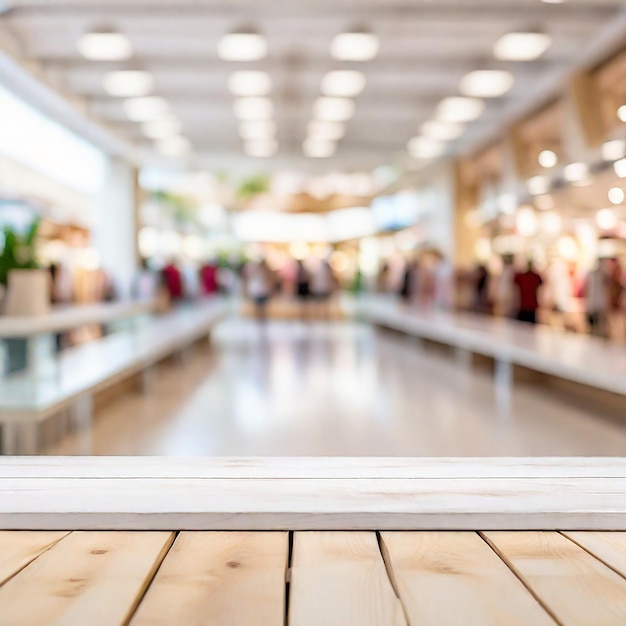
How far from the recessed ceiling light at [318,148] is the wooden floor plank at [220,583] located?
436 inches

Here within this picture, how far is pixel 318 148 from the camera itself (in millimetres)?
12820

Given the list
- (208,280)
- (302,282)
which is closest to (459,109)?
(208,280)

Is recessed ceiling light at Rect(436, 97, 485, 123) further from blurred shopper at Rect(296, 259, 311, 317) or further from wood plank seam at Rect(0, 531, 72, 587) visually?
wood plank seam at Rect(0, 531, 72, 587)

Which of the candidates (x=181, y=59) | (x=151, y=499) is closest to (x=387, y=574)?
(x=151, y=499)

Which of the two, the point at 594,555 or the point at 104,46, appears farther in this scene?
the point at 104,46

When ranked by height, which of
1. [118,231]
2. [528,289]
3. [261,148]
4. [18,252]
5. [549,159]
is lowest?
[528,289]

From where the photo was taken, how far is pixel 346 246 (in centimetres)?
2469

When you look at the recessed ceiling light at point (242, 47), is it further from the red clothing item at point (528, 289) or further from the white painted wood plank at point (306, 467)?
the white painted wood plank at point (306, 467)

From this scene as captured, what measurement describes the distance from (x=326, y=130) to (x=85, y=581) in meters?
10.5

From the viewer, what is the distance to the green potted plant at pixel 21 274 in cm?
518

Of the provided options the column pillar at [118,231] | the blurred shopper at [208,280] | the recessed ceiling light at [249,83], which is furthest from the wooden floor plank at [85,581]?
the blurred shopper at [208,280]

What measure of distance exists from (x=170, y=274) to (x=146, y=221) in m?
2.38

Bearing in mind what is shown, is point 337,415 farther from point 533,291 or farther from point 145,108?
point 145,108

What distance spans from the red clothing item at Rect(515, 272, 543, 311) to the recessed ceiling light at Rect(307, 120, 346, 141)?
144 inches
